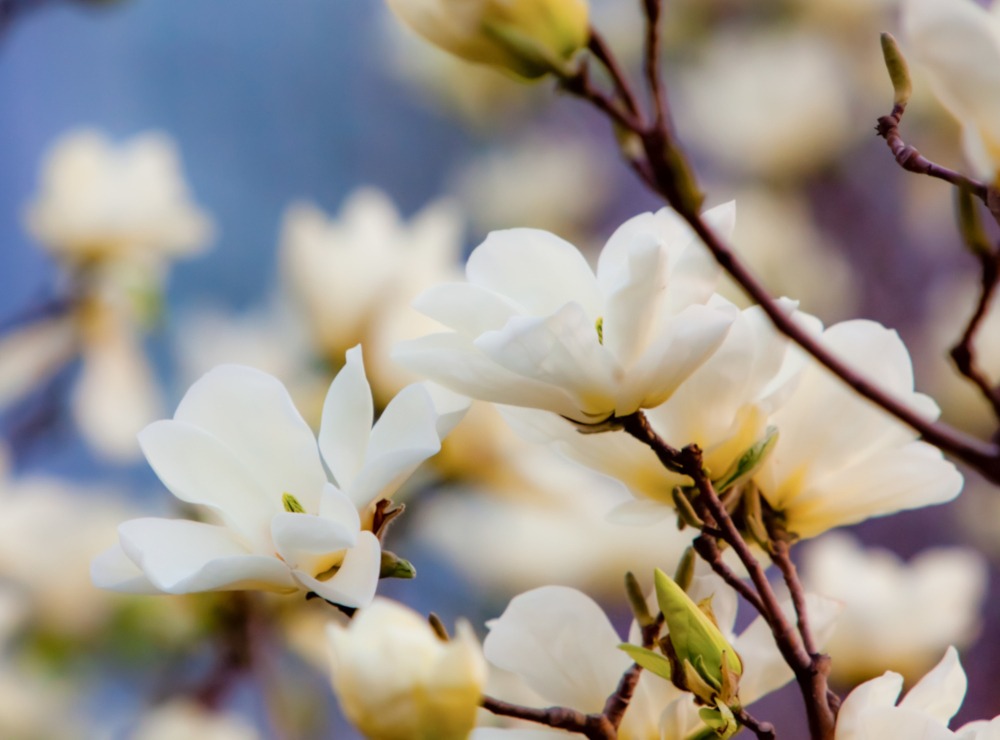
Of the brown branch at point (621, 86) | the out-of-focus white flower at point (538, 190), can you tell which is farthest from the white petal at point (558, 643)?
the out-of-focus white flower at point (538, 190)

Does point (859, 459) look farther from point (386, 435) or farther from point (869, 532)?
point (869, 532)

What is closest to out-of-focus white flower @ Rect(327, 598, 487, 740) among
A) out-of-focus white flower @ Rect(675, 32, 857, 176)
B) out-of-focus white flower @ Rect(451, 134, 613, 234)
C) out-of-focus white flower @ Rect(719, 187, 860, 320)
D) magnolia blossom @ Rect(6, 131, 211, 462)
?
magnolia blossom @ Rect(6, 131, 211, 462)

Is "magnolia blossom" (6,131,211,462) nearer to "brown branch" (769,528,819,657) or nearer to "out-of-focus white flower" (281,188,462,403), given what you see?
"out-of-focus white flower" (281,188,462,403)

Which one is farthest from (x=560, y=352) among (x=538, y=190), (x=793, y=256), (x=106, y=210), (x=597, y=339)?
(x=538, y=190)

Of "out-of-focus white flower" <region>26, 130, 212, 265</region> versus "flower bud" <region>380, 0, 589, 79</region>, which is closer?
"flower bud" <region>380, 0, 589, 79</region>

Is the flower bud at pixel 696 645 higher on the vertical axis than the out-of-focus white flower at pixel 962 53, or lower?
lower

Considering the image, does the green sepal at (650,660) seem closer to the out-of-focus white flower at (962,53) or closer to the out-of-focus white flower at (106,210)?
the out-of-focus white flower at (962,53)

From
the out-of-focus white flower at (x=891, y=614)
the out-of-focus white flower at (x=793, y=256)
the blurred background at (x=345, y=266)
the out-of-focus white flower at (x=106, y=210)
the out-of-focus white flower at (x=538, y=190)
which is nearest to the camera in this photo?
the out-of-focus white flower at (x=891, y=614)

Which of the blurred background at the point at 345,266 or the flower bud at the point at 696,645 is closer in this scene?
the flower bud at the point at 696,645
